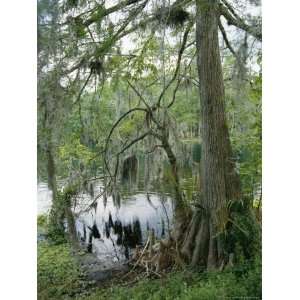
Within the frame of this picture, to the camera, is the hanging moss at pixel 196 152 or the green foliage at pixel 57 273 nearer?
the hanging moss at pixel 196 152

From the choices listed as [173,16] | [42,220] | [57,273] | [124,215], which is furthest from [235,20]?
[57,273]

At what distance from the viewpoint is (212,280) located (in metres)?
3.44

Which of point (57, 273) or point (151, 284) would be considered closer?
point (151, 284)

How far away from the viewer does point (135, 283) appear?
11.5 ft

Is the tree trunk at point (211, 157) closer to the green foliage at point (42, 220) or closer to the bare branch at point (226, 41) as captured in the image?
the bare branch at point (226, 41)

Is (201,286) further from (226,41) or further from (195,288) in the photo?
Result: (226,41)

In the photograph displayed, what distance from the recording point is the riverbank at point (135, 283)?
3.42 meters

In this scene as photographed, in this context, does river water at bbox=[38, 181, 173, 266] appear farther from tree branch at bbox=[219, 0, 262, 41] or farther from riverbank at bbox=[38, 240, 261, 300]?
tree branch at bbox=[219, 0, 262, 41]

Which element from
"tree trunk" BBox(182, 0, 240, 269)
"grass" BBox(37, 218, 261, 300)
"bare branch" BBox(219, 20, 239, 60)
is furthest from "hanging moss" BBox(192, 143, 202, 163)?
"grass" BBox(37, 218, 261, 300)

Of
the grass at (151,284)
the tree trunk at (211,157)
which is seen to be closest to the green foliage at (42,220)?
the grass at (151,284)

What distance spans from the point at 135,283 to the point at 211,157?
3.08ft

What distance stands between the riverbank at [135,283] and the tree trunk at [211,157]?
124 millimetres

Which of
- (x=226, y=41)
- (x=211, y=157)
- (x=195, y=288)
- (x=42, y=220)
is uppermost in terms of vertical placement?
(x=226, y=41)
